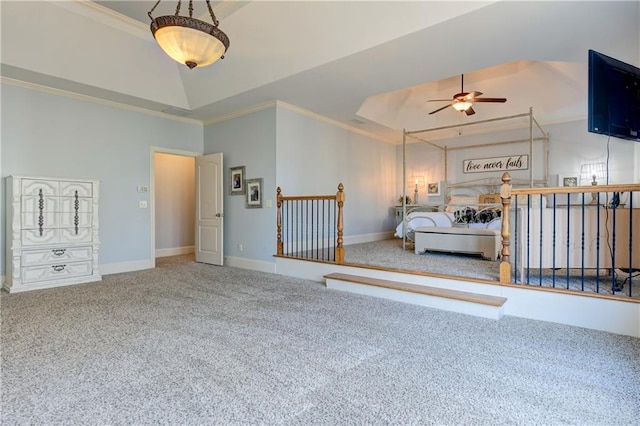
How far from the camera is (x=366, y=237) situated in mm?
8031

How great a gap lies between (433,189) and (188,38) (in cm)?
725

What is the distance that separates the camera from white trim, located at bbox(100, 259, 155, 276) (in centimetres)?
545

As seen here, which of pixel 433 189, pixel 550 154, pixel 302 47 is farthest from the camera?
pixel 433 189

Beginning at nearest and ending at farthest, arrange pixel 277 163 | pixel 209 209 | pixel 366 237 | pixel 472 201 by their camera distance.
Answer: pixel 277 163 → pixel 209 209 → pixel 472 201 → pixel 366 237

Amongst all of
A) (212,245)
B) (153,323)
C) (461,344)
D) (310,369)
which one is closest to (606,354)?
(461,344)

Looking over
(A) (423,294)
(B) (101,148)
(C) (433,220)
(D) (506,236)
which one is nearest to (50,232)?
(B) (101,148)

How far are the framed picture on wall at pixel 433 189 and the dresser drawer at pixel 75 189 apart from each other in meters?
7.49

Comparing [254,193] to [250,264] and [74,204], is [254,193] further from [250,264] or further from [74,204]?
[74,204]

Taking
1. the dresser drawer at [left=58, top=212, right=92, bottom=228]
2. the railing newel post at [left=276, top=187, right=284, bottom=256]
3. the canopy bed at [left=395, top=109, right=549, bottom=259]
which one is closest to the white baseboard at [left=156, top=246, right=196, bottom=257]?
the dresser drawer at [left=58, top=212, right=92, bottom=228]

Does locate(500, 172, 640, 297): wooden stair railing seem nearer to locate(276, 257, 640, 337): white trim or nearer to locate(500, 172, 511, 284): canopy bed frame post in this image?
locate(500, 172, 511, 284): canopy bed frame post

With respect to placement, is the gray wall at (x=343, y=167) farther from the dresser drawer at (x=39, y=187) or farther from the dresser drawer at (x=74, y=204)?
the dresser drawer at (x=39, y=187)

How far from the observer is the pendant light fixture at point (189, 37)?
2898 mm

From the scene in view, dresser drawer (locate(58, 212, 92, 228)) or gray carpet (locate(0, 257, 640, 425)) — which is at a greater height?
dresser drawer (locate(58, 212, 92, 228))

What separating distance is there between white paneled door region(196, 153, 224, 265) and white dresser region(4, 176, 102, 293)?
6.03 ft
